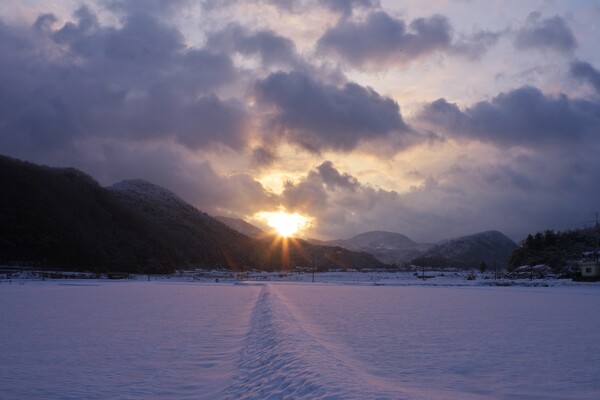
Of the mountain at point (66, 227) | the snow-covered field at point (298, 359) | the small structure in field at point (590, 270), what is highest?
the mountain at point (66, 227)

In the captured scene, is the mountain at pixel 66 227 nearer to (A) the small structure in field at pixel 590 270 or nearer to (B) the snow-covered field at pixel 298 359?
(A) the small structure in field at pixel 590 270

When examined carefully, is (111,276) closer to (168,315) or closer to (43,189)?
(43,189)

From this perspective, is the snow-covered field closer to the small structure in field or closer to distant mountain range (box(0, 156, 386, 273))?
the small structure in field

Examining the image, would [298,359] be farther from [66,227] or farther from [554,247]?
[554,247]

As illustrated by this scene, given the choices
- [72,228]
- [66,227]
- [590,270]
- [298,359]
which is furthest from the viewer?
[72,228]

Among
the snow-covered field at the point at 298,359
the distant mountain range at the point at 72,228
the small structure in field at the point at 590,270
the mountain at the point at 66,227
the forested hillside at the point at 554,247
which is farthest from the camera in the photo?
the forested hillside at the point at 554,247

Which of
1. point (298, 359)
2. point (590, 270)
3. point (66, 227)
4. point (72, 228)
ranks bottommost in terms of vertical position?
point (590, 270)

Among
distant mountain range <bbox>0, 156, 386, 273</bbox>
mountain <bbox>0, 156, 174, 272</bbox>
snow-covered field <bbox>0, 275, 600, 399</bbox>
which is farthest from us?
distant mountain range <bbox>0, 156, 386, 273</bbox>

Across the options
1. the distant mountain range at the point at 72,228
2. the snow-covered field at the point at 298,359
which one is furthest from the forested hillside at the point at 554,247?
the snow-covered field at the point at 298,359

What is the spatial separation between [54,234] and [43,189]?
1931cm

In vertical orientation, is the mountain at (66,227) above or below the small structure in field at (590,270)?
above

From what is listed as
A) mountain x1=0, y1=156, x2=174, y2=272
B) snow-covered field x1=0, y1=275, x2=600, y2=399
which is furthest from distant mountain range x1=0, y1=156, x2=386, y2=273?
→ snow-covered field x1=0, y1=275, x2=600, y2=399

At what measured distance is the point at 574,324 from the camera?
64.0 feet

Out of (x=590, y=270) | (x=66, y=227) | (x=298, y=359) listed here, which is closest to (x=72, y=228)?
(x=66, y=227)
